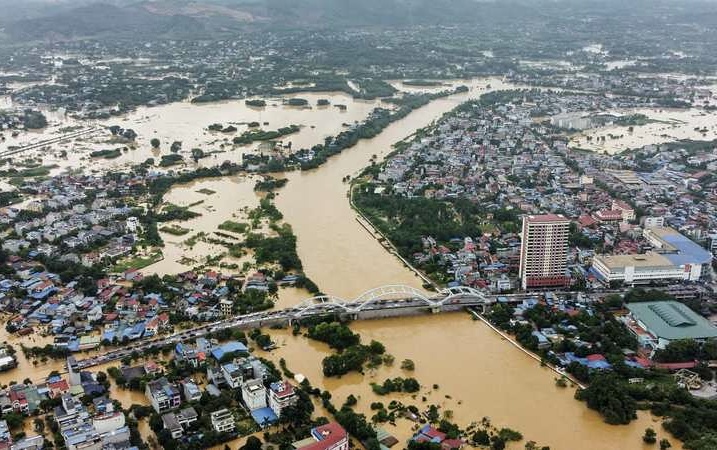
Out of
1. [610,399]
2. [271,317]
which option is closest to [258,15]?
[271,317]

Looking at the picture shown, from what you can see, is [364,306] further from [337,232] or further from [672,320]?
[672,320]

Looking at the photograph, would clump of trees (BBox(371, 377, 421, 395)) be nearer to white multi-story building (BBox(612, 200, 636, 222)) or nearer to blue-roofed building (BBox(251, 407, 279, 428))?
blue-roofed building (BBox(251, 407, 279, 428))

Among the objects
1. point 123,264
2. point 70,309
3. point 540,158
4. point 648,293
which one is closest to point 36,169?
point 123,264

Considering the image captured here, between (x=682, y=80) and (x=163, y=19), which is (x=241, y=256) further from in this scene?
(x=163, y=19)

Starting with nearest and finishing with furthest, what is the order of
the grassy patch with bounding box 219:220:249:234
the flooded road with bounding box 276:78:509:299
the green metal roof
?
the green metal roof < the flooded road with bounding box 276:78:509:299 < the grassy patch with bounding box 219:220:249:234

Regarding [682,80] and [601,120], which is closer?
[601,120]

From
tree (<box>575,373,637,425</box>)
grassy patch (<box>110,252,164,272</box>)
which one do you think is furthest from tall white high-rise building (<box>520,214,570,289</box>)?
grassy patch (<box>110,252,164,272</box>)
